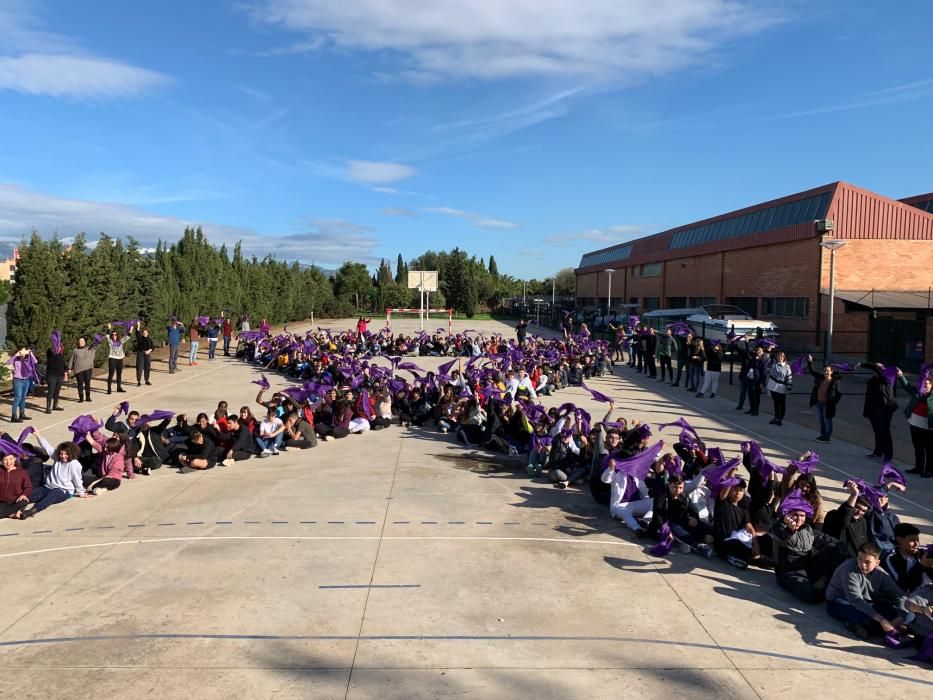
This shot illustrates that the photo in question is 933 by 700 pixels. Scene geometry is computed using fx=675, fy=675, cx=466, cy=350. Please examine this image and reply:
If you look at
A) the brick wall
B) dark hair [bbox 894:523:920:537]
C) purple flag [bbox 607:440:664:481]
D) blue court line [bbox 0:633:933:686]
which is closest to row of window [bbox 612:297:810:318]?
the brick wall

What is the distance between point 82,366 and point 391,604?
12975mm

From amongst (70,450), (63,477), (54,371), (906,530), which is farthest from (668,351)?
(63,477)

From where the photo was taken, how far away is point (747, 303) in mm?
35562

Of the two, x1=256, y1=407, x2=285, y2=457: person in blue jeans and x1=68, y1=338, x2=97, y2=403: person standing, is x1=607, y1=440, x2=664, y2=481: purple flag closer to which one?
x1=256, y1=407, x2=285, y2=457: person in blue jeans

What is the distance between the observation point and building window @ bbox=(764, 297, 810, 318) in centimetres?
2975

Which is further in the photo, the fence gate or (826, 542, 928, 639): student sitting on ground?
the fence gate

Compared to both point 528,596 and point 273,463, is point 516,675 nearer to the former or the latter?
point 528,596

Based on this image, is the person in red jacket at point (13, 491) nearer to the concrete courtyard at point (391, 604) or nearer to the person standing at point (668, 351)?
the concrete courtyard at point (391, 604)

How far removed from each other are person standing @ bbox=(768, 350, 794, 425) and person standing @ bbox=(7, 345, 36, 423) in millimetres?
15337

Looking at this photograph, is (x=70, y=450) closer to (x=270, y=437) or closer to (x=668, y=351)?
(x=270, y=437)

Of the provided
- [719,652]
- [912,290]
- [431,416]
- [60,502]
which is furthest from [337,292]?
[719,652]

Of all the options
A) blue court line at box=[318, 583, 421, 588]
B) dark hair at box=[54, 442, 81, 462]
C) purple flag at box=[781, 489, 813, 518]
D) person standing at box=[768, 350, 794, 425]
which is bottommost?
blue court line at box=[318, 583, 421, 588]

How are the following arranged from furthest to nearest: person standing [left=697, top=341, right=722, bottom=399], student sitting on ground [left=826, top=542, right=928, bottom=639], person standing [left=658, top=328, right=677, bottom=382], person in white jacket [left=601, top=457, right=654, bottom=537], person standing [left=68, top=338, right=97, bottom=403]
A: person standing [left=658, top=328, right=677, bottom=382] → person standing [left=697, top=341, right=722, bottom=399] → person standing [left=68, top=338, right=97, bottom=403] → person in white jacket [left=601, top=457, right=654, bottom=537] → student sitting on ground [left=826, top=542, right=928, bottom=639]

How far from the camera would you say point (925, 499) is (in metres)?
9.02
